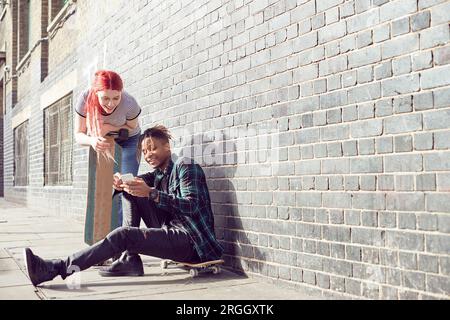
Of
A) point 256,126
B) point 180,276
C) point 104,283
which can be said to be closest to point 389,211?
point 256,126

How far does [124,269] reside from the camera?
13.7ft

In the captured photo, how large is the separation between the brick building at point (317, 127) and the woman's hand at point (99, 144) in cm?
89

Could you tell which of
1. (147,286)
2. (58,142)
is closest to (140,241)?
(147,286)

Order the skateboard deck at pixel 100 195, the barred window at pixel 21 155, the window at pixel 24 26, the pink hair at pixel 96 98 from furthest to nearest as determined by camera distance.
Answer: the window at pixel 24 26 < the barred window at pixel 21 155 < the skateboard deck at pixel 100 195 < the pink hair at pixel 96 98

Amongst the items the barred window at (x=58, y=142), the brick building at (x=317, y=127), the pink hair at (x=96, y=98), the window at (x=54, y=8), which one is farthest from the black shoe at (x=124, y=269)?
the window at (x=54, y=8)

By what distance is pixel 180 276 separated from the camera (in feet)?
13.6

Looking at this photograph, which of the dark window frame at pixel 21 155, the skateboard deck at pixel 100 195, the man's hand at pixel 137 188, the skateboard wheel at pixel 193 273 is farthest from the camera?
the dark window frame at pixel 21 155

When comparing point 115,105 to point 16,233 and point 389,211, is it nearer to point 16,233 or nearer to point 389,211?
point 389,211

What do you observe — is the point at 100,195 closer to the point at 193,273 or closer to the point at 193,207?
the point at 193,207

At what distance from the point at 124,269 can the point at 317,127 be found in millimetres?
1937

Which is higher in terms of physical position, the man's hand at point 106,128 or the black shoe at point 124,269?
the man's hand at point 106,128

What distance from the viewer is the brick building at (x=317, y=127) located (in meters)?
2.73

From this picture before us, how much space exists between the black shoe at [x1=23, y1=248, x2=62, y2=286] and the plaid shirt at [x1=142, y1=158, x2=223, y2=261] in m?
0.87

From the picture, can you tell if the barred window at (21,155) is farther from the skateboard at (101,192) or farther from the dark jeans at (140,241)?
the dark jeans at (140,241)
